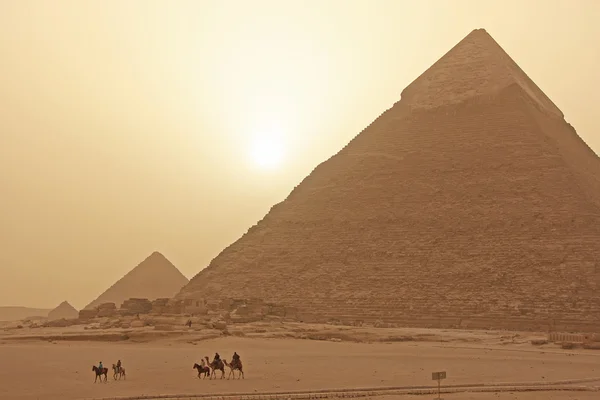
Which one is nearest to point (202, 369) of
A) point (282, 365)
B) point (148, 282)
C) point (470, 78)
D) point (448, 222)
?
point (282, 365)

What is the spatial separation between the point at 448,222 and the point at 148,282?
1277 inches

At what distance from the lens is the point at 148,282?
58.8m

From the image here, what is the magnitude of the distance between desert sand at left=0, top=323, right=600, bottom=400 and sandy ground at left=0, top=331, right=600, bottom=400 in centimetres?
2

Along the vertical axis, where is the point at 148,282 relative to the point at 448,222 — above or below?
above

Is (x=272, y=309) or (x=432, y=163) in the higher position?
(x=432, y=163)

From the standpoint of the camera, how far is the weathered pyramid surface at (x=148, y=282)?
5769 cm

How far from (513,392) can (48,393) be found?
20.7 feet

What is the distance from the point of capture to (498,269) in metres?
27.3

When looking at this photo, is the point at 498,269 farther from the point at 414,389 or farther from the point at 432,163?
the point at 414,389

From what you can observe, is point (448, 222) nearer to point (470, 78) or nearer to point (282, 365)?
point (470, 78)

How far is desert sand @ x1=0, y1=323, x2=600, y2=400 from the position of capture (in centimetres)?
1278

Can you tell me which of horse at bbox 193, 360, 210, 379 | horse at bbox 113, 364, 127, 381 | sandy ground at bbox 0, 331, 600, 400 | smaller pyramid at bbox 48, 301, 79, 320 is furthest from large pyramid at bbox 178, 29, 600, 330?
smaller pyramid at bbox 48, 301, 79, 320

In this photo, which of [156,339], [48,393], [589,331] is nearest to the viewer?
[48,393]

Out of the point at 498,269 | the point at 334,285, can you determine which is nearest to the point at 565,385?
the point at 498,269
